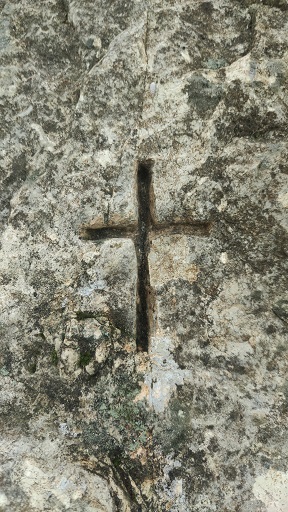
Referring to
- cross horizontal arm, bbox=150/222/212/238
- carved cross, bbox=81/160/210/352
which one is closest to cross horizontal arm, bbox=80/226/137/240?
carved cross, bbox=81/160/210/352

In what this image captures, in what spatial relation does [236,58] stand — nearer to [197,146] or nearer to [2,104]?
[197,146]

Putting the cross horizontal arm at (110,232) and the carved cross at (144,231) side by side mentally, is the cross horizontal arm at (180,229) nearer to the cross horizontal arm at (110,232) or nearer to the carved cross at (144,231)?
the carved cross at (144,231)

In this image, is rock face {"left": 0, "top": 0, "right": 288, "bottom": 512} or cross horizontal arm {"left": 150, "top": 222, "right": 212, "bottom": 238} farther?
cross horizontal arm {"left": 150, "top": 222, "right": 212, "bottom": 238}

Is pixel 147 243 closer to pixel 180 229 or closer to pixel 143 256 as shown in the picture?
pixel 143 256

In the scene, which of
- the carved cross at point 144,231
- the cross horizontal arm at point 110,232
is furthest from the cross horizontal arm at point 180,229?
the cross horizontal arm at point 110,232

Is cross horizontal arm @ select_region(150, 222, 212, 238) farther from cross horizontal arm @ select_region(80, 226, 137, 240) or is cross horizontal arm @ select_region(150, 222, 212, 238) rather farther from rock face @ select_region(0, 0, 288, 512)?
cross horizontal arm @ select_region(80, 226, 137, 240)

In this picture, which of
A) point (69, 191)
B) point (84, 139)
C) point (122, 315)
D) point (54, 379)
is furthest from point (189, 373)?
point (84, 139)

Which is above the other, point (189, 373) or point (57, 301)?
point (57, 301)

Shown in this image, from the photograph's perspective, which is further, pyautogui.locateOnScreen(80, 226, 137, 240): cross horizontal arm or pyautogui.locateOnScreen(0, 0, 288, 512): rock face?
pyautogui.locateOnScreen(80, 226, 137, 240): cross horizontal arm
